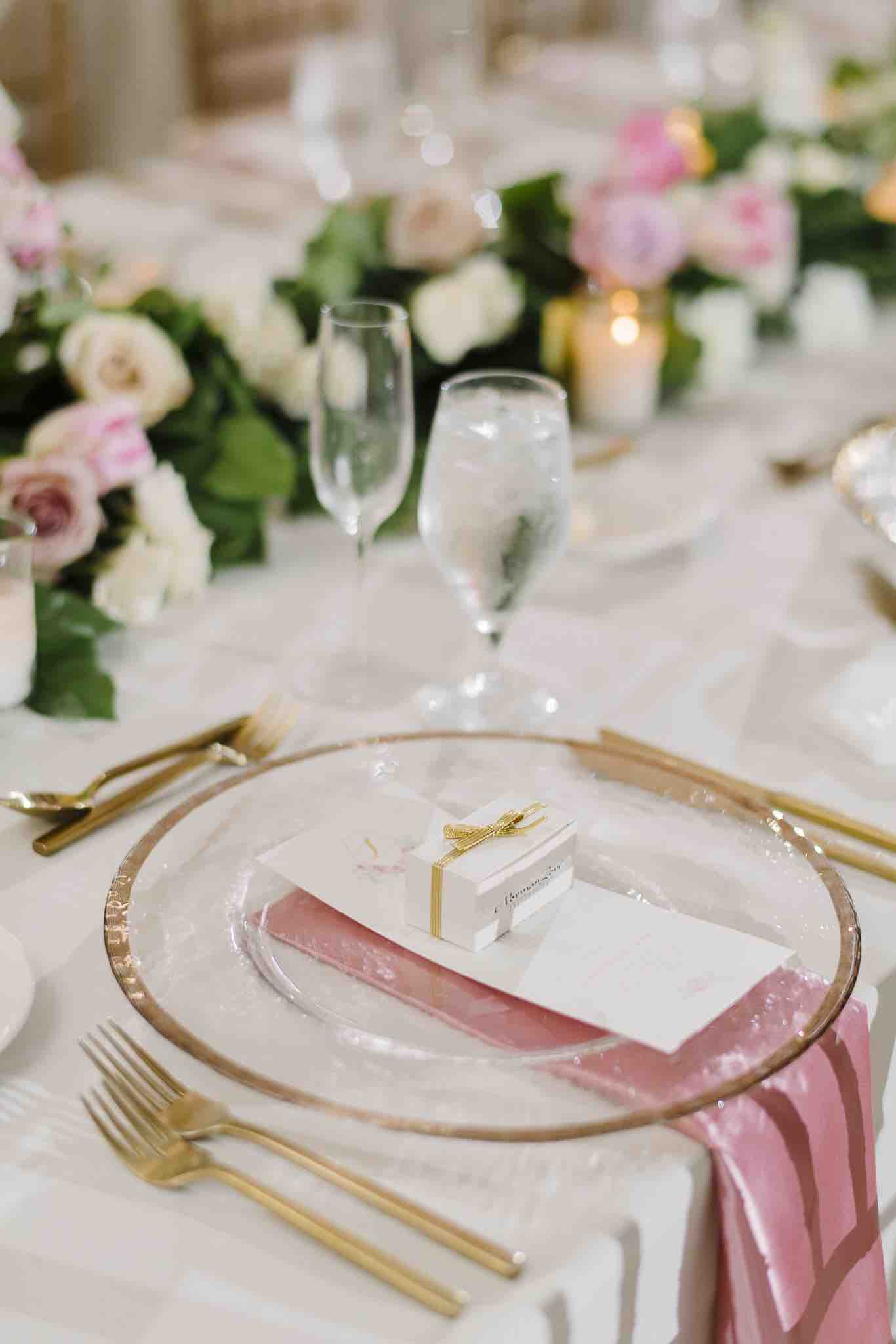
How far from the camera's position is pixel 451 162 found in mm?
2293

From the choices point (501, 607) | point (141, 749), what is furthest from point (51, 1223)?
point (501, 607)

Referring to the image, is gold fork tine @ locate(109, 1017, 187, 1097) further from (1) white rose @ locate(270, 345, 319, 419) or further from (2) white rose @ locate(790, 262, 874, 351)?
(2) white rose @ locate(790, 262, 874, 351)

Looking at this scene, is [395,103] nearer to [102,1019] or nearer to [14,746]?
[14,746]

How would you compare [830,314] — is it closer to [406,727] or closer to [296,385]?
[296,385]

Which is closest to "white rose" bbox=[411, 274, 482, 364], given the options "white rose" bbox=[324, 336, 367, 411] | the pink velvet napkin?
"white rose" bbox=[324, 336, 367, 411]

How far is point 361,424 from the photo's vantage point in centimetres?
102

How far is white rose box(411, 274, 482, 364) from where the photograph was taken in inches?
57.1

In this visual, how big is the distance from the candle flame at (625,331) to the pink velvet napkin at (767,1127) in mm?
979

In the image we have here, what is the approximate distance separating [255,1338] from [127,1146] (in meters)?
0.10

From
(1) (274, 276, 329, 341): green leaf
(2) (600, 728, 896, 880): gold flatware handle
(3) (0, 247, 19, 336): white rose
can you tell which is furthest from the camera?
(1) (274, 276, 329, 341): green leaf

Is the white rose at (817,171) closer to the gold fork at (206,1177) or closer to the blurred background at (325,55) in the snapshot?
the blurred background at (325,55)

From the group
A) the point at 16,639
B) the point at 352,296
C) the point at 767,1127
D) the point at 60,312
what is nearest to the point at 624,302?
the point at 352,296

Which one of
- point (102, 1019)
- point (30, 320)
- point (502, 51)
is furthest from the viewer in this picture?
point (502, 51)

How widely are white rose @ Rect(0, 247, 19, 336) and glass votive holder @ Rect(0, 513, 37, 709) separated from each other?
183mm
